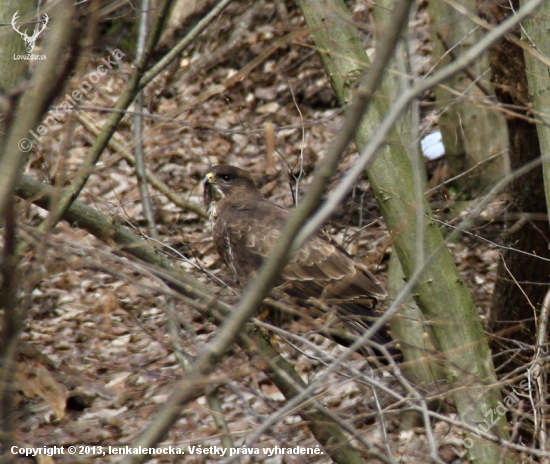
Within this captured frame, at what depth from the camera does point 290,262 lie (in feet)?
18.4

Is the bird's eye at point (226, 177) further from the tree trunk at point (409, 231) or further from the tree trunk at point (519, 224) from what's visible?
the tree trunk at point (519, 224)

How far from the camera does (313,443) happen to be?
5840 millimetres

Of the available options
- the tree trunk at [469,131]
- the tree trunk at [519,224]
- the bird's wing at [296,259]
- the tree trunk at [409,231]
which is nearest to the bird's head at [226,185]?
the bird's wing at [296,259]

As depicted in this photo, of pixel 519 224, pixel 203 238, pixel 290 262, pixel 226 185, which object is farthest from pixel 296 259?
pixel 203 238

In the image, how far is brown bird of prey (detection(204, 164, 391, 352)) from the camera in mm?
5840

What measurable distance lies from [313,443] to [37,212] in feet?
17.1

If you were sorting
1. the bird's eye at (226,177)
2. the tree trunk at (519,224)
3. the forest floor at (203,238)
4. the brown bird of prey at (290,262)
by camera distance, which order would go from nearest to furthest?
the forest floor at (203,238) → the brown bird of prey at (290,262) → the tree trunk at (519,224) → the bird's eye at (226,177)

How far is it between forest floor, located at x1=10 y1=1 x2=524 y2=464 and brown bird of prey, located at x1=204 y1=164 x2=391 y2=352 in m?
0.37

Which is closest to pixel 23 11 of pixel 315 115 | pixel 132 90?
A: pixel 132 90

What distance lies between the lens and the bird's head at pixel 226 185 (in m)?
6.83

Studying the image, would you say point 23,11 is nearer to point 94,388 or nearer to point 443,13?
point 94,388

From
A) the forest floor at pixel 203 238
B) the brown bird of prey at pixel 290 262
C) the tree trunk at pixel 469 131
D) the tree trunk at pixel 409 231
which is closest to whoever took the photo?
the tree trunk at pixel 409 231

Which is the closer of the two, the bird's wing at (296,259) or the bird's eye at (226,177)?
the bird's wing at (296,259)

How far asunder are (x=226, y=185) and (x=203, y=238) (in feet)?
8.22
